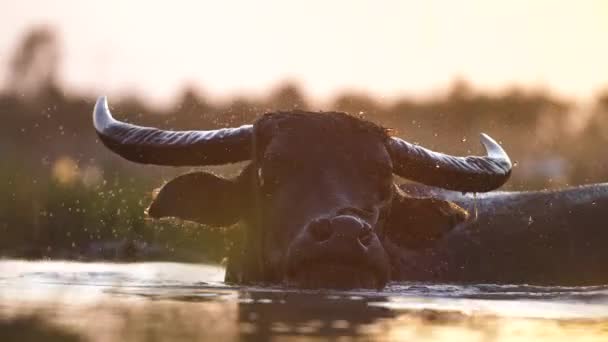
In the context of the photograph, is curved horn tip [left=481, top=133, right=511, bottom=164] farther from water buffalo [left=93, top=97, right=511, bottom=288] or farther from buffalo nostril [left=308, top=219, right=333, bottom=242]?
buffalo nostril [left=308, top=219, right=333, bottom=242]

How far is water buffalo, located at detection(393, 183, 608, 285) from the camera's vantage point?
1047 cm

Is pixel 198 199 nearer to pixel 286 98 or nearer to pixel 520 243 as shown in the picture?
pixel 520 243

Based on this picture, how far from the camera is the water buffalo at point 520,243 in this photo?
34.3ft

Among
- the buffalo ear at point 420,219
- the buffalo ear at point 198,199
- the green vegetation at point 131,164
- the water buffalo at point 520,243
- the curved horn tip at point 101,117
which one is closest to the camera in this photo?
the buffalo ear at point 198,199

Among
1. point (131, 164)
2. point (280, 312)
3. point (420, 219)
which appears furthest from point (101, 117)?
point (131, 164)

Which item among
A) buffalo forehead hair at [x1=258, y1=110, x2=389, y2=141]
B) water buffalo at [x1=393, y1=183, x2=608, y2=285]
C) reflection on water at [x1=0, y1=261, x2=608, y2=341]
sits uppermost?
buffalo forehead hair at [x1=258, y1=110, x2=389, y2=141]

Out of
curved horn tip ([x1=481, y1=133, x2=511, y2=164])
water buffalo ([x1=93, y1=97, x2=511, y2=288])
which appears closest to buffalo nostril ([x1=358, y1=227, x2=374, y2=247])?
water buffalo ([x1=93, y1=97, x2=511, y2=288])

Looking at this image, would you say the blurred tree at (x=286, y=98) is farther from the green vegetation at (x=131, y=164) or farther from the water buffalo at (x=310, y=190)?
the water buffalo at (x=310, y=190)

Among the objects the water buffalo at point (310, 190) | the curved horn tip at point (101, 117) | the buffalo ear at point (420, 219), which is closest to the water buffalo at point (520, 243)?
→ the buffalo ear at point (420, 219)

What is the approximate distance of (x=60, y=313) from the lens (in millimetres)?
6266

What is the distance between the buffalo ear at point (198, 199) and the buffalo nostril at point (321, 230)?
1716mm

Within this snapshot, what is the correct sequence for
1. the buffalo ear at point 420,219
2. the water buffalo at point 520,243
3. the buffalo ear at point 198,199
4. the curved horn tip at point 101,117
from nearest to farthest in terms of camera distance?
the buffalo ear at point 198,199
the buffalo ear at point 420,219
the curved horn tip at point 101,117
the water buffalo at point 520,243

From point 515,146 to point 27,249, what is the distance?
18.2 m

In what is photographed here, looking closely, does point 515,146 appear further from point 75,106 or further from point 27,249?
A: point 27,249
